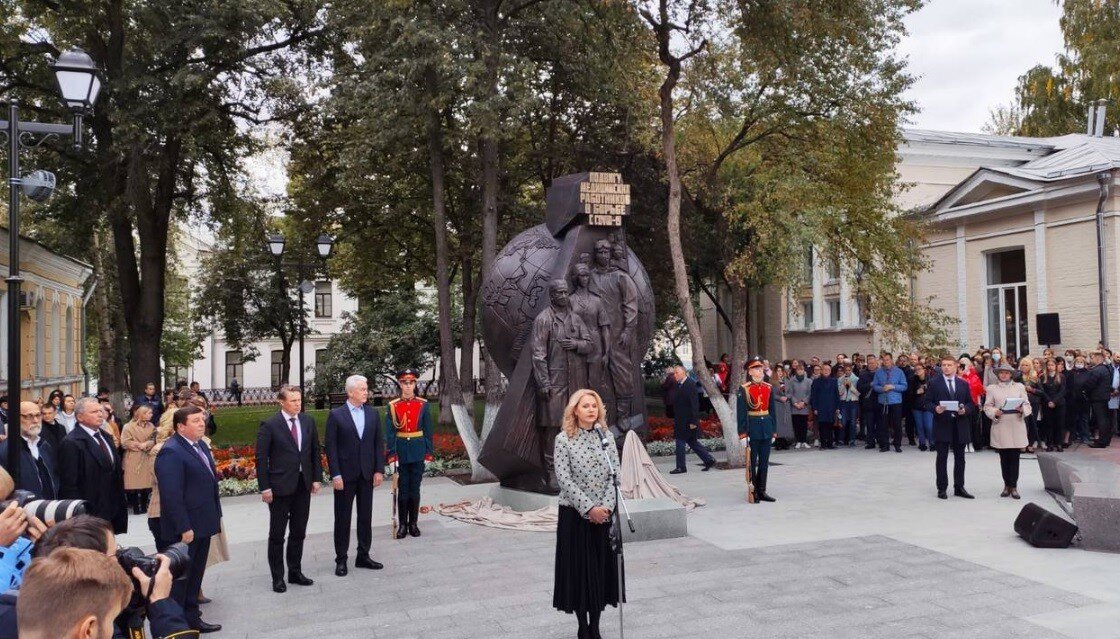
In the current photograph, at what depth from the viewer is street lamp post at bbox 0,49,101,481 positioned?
8.00 meters

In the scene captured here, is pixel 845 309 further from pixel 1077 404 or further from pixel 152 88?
pixel 152 88

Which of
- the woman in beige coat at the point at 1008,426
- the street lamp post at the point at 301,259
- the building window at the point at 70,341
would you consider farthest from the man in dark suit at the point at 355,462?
the building window at the point at 70,341

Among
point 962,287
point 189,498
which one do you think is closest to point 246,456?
point 189,498

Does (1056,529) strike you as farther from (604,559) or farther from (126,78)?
(126,78)

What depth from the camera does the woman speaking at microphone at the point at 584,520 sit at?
20.1ft

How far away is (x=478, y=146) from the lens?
64.1 ft

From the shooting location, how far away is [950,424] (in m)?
11.9

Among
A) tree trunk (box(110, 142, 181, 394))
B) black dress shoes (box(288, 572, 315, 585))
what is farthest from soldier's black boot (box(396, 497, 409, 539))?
→ tree trunk (box(110, 142, 181, 394))

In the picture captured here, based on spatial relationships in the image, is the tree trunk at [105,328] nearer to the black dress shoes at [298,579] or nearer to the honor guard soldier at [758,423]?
the black dress shoes at [298,579]

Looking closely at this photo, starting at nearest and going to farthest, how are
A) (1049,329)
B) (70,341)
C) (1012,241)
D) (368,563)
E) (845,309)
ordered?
1. (368,563)
2. (1049,329)
3. (1012,241)
4. (845,309)
5. (70,341)

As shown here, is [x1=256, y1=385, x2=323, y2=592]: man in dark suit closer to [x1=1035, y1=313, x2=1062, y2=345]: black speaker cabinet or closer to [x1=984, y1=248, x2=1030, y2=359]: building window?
[x1=1035, y1=313, x2=1062, y2=345]: black speaker cabinet

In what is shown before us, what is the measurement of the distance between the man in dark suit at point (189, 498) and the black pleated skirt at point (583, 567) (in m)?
2.76

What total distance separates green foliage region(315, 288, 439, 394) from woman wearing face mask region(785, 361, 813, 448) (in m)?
20.4

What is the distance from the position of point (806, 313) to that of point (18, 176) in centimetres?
3127
